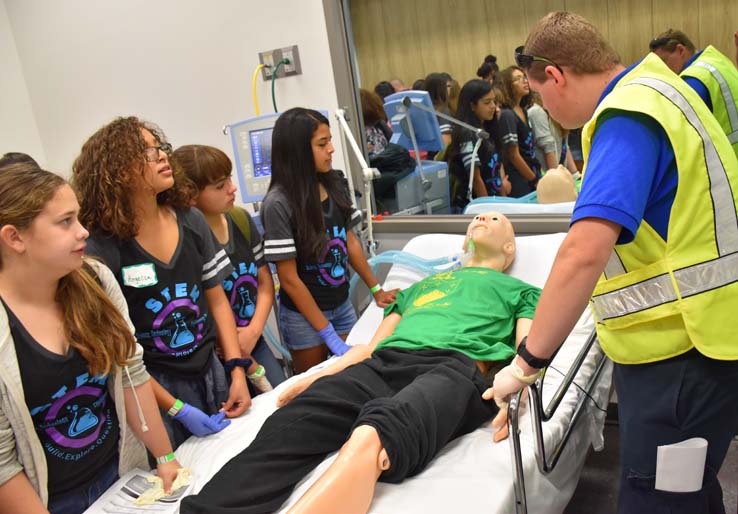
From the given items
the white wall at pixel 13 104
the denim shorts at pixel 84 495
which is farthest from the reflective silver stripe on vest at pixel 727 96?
the white wall at pixel 13 104

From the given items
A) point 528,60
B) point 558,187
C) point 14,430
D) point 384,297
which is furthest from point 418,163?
point 14,430

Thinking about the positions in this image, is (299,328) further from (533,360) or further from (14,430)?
(533,360)

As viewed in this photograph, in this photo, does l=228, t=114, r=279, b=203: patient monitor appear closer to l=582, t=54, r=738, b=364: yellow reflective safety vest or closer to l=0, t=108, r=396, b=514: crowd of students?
l=0, t=108, r=396, b=514: crowd of students

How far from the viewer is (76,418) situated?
1.65 meters

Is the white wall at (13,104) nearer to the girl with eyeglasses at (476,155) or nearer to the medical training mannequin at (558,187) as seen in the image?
the girl with eyeglasses at (476,155)

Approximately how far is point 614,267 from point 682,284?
0.14 m

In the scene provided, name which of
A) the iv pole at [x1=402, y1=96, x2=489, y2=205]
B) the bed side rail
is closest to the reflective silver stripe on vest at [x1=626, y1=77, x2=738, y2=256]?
the bed side rail

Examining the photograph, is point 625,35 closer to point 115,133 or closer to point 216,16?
point 216,16

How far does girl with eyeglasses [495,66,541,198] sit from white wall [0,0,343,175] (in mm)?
1043

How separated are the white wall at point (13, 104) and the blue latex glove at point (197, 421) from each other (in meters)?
3.96

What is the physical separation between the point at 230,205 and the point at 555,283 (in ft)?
5.20

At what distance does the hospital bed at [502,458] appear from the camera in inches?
60.9

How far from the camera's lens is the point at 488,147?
150 inches

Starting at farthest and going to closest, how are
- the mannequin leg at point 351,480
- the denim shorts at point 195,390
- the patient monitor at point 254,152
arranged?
the patient monitor at point 254,152 < the denim shorts at point 195,390 < the mannequin leg at point 351,480
